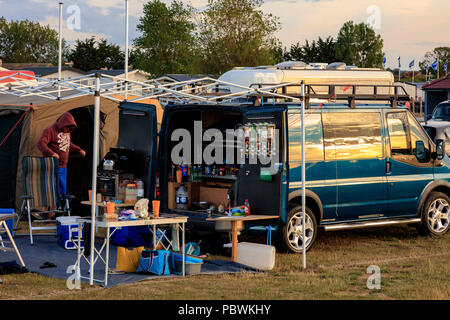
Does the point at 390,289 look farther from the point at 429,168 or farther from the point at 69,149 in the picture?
the point at 69,149

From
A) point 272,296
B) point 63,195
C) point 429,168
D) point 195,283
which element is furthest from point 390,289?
point 63,195

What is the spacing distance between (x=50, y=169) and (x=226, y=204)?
2.79m

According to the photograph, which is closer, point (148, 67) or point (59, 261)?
point (59, 261)

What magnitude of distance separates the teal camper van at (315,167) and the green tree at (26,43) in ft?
320

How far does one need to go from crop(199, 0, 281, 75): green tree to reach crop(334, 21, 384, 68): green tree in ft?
71.2

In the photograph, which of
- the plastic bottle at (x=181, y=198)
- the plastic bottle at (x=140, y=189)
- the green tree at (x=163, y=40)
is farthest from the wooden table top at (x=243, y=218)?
the green tree at (x=163, y=40)

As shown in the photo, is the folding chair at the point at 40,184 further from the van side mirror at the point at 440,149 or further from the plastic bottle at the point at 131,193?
the van side mirror at the point at 440,149

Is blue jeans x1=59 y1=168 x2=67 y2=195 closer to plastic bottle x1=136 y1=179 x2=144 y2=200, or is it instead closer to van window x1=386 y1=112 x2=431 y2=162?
plastic bottle x1=136 y1=179 x2=144 y2=200

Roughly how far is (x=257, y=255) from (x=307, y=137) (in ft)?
5.95

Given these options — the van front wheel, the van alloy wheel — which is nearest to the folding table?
the van front wheel

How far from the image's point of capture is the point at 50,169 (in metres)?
11.2

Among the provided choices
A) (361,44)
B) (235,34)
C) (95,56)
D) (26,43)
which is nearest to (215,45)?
(235,34)

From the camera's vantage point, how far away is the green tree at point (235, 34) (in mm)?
40906
